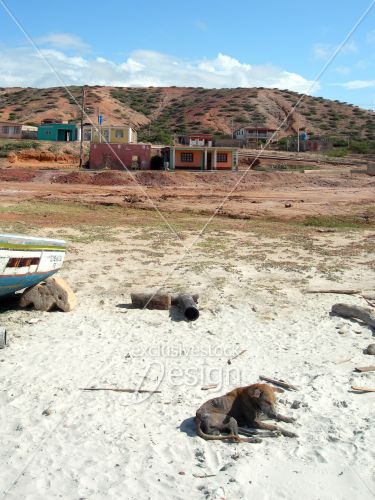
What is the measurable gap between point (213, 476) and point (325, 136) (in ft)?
242

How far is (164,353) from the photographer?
24.2 ft

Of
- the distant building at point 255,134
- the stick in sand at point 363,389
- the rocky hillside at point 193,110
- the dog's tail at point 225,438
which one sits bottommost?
the dog's tail at point 225,438

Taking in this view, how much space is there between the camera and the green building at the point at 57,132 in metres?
56.9

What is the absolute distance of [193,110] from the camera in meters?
86.9

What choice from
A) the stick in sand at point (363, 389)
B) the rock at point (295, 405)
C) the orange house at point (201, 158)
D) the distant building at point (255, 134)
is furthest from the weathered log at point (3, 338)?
the distant building at point (255, 134)

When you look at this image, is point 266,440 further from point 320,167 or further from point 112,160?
point 320,167

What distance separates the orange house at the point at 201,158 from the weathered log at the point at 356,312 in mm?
37052

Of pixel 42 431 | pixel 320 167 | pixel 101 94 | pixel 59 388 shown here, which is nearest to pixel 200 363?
pixel 59 388

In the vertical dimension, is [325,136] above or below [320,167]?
above

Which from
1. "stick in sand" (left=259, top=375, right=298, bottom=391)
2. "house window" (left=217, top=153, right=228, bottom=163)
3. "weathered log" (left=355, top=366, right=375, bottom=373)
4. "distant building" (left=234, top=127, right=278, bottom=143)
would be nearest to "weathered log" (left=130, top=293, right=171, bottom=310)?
"stick in sand" (left=259, top=375, right=298, bottom=391)

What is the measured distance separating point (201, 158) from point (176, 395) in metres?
41.0

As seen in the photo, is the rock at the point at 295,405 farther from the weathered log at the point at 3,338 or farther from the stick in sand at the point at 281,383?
the weathered log at the point at 3,338

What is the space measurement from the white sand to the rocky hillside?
5862cm

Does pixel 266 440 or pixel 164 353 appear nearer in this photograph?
pixel 266 440
